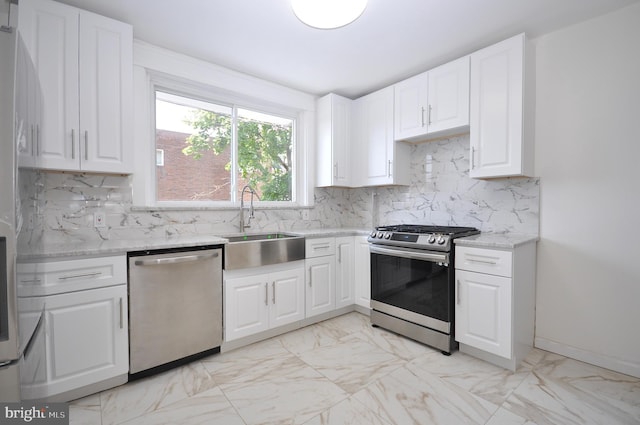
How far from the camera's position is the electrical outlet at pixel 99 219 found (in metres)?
2.29

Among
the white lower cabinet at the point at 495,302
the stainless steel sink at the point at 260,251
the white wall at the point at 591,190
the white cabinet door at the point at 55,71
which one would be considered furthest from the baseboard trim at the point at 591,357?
the white cabinet door at the point at 55,71

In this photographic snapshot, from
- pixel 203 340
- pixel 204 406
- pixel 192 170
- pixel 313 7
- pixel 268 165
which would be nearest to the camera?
pixel 313 7

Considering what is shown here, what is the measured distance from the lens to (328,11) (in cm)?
163

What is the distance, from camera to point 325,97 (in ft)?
11.6

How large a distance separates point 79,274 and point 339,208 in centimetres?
279

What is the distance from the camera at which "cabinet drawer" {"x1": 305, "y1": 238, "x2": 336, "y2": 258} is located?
292 cm

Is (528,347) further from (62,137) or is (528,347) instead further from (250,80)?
(62,137)

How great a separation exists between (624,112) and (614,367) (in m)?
1.79

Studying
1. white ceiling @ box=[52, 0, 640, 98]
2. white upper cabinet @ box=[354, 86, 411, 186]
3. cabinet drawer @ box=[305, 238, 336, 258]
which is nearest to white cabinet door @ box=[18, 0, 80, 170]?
white ceiling @ box=[52, 0, 640, 98]

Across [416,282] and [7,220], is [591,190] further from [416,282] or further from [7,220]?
[7,220]

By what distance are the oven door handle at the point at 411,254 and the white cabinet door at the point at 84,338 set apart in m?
2.04

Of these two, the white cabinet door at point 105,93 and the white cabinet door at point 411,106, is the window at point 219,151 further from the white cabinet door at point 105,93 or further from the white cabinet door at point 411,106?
A: the white cabinet door at point 411,106

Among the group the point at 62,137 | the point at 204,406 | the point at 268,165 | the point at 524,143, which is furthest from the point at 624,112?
the point at 62,137

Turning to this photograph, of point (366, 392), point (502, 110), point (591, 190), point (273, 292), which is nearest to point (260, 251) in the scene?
point (273, 292)
